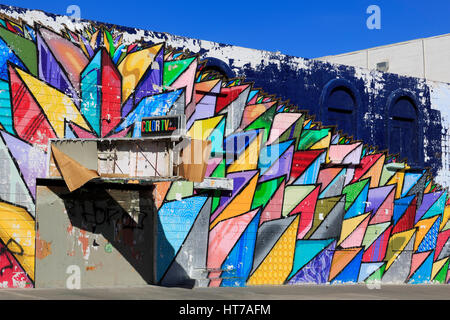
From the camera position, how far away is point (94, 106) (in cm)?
1491

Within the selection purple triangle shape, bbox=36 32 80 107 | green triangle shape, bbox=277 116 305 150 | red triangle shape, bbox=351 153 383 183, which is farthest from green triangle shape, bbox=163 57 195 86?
red triangle shape, bbox=351 153 383 183

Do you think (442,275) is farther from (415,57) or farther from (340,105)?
(415,57)

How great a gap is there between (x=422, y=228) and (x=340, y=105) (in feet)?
14.9

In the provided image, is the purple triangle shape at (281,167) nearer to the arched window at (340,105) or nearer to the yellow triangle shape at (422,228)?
the arched window at (340,105)

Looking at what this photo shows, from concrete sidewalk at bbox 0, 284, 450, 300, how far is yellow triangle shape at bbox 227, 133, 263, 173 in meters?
2.86

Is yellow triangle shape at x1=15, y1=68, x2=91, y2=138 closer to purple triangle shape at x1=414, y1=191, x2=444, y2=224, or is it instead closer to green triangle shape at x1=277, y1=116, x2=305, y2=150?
green triangle shape at x1=277, y1=116, x2=305, y2=150

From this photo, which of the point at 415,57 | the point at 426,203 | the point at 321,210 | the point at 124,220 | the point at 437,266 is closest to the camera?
the point at 124,220

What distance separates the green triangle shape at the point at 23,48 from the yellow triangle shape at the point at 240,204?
5423mm

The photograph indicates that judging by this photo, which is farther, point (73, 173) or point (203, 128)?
point (203, 128)

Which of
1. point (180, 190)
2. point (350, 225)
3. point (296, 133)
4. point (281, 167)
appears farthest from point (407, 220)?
point (180, 190)

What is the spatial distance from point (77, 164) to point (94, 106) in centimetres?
173

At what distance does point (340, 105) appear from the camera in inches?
758

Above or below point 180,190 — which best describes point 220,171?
above

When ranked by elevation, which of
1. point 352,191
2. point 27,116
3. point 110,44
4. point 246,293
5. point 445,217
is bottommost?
point 246,293
